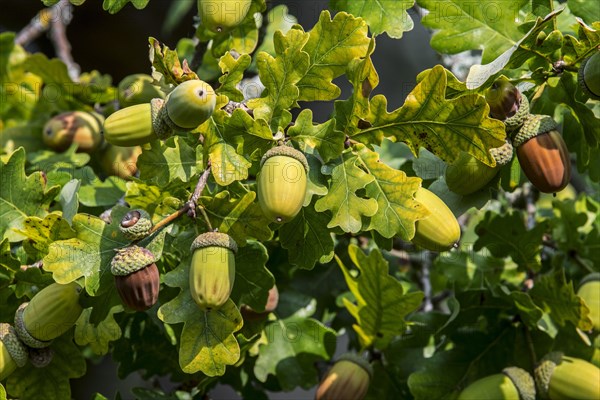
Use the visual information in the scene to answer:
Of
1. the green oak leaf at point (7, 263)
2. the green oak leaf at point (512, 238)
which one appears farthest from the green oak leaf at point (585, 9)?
the green oak leaf at point (7, 263)

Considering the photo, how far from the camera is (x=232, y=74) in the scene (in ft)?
4.08

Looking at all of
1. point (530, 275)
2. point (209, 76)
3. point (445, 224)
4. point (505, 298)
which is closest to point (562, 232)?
point (530, 275)

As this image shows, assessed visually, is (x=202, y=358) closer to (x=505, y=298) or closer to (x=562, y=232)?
(x=505, y=298)

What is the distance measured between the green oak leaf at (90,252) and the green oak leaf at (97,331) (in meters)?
0.13

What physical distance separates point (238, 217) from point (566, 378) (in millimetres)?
612

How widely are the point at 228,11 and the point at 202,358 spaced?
507mm

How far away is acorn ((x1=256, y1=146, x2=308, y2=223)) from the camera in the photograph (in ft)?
3.69

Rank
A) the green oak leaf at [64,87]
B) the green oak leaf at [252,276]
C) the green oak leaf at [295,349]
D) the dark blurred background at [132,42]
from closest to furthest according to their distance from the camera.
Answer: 1. the green oak leaf at [252,276]
2. the green oak leaf at [295,349]
3. the green oak leaf at [64,87]
4. the dark blurred background at [132,42]

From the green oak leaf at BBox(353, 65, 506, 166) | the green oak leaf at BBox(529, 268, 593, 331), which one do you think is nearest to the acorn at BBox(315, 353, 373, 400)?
the green oak leaf at BBox(529, 268, 593, 331)

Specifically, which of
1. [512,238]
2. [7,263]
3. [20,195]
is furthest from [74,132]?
[512,238]

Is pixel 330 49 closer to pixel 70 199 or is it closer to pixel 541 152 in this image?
pixel 541 152

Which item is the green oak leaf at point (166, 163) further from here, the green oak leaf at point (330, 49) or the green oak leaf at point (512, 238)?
the green oak leaf at point (512, 238)

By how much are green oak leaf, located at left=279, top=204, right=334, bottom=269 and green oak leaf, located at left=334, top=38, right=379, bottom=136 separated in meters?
0.13

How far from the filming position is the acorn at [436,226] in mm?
1227
